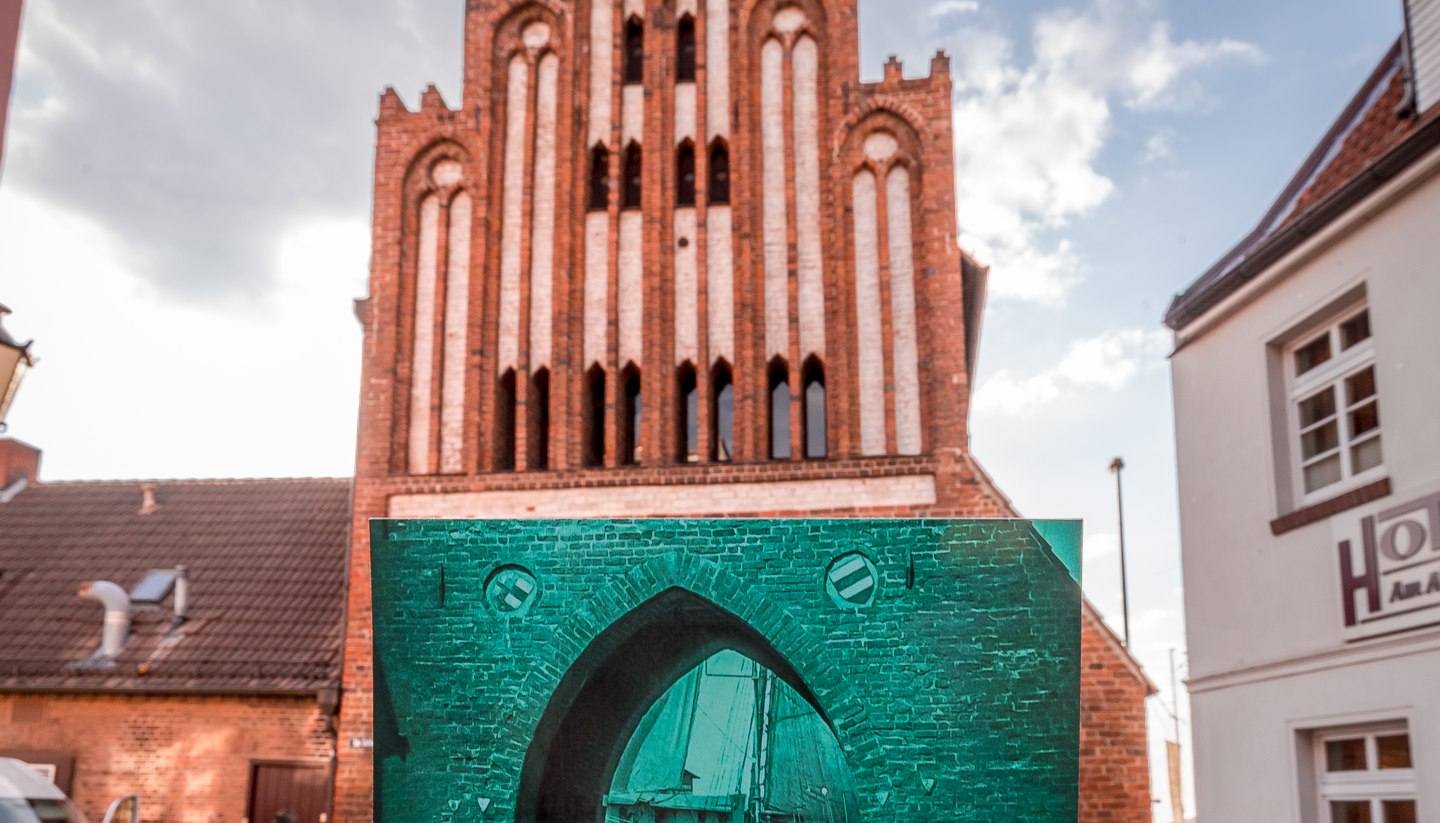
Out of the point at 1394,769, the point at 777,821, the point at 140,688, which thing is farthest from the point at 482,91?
the point at 1394,769

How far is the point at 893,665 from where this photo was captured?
9.70m

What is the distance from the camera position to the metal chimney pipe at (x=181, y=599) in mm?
13023

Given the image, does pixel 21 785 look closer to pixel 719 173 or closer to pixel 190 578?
pixel 190 578

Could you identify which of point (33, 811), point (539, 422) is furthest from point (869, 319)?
point (33, 811)

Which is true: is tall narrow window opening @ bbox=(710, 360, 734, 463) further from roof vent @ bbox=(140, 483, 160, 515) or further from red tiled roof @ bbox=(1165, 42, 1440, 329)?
roof vent @ bbox=(140, 483, 160, 515)

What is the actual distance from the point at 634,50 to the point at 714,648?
564cm

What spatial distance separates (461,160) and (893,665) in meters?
6.01

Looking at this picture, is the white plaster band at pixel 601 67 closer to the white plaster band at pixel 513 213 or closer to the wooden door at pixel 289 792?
the white plaster band at pixel 513 213

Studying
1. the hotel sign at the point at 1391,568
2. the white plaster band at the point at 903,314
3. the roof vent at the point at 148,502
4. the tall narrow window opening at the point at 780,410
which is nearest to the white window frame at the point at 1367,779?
the hotel sign at the point at 1391,568

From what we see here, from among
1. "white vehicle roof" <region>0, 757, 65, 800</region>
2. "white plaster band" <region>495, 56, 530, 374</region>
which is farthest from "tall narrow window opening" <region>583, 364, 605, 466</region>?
"white vehicle roof" <region>0, 757, 65, 800</region>

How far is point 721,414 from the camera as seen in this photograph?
38.1 feet

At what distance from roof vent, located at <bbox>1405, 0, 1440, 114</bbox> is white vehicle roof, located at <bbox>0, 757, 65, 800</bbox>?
871 cm

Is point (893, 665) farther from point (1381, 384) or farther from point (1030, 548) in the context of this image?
point (1381, 384)

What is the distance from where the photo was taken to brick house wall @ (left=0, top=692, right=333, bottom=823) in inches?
467
